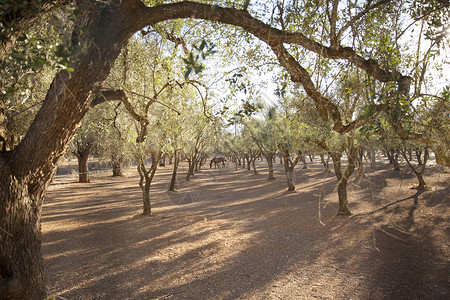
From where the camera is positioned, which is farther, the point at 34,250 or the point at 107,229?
the point at 107,229

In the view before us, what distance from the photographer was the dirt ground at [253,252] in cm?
621

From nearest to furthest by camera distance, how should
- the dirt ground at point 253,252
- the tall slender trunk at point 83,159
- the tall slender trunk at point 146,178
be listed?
the dirt ground at point 253,252 < the tall slender trunk at point 146,178 < the tall slender trunk at point 83,159

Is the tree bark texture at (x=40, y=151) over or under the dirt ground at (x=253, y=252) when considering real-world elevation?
over

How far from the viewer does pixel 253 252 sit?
8680 millimetres

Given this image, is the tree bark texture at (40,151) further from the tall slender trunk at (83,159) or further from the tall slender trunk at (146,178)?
the tall slender trunk at (83,159)

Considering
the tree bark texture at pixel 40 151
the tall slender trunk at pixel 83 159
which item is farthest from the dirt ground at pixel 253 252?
the tall slender trunk at pixel 83 159

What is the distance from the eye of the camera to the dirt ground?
621 centimetres

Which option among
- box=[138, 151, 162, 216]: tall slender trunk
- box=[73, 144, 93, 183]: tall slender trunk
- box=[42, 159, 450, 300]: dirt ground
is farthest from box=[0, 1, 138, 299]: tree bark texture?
box=[73, 144, 93, 183]: tall slender trunk

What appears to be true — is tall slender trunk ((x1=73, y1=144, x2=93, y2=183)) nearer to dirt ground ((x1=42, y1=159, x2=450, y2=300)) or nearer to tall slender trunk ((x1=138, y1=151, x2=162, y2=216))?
dirt ground ((x1=42, y1=159, x2=450, y2=300))

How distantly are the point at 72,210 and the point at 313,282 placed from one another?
1271cm

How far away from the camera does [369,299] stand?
5.86 meters

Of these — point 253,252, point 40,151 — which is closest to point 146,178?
point 253,252

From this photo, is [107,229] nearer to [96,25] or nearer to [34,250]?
[34,250]

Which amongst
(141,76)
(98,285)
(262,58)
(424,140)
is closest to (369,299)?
(424,140)
